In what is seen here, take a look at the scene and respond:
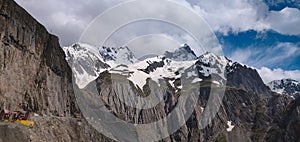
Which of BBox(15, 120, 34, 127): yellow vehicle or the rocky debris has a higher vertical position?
BBox(15, 120, 34, 127): yellow vehicle

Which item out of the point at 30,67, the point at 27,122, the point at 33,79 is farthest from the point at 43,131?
the point at 30,67

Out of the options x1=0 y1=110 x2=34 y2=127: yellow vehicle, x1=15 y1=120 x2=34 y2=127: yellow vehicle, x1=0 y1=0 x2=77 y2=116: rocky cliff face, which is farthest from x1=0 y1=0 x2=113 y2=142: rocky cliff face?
x1=0 y1=110 x2=34 y2=127: yellow vehicle

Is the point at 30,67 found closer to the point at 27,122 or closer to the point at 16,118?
the point at 27,122

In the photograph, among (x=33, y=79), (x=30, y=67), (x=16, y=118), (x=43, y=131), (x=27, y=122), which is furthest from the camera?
(x=33, y=79)

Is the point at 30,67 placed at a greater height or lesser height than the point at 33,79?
greater

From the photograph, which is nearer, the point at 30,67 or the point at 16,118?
the point at 16,118

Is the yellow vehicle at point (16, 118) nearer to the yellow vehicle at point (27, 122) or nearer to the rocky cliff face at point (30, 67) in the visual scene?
the yellow vehicle at point (27, 122)

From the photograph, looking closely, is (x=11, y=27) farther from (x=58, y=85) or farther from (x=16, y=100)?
(x=58, y=85)

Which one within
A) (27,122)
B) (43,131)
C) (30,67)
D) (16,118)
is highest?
(30,67)

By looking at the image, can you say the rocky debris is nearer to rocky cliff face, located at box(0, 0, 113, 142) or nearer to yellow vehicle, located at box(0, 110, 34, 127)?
rocky cliff face, located at box(0, 0, 113, 142)

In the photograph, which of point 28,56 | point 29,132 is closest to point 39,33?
point 28,56

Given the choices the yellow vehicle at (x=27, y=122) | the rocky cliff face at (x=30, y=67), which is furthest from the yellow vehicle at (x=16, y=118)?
the rocky cliff face at (x=30, y=67)
